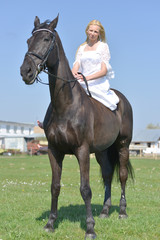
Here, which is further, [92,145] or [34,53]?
[92,145]

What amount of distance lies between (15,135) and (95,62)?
257 ft

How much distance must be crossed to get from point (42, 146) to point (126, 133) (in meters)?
49.0

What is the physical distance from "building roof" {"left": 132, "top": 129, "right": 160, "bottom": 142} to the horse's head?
266 feet

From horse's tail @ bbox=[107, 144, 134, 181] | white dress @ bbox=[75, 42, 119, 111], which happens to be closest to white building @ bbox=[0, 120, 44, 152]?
horse's tail @ bbox=[107, 144, 134, 181]

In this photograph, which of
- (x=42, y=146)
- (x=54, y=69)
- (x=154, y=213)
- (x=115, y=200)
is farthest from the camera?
(x=42, y=146)

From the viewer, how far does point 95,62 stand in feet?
23.4

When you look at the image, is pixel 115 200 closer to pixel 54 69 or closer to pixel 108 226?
pixel 108 226

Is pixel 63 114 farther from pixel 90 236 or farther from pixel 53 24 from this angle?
pixel 90 236

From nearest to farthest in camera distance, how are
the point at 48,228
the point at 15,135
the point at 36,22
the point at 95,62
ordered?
the point at 36,22, the point at 48,228, the point at 95,62, the point at 15,135

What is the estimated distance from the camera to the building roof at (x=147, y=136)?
279 feet

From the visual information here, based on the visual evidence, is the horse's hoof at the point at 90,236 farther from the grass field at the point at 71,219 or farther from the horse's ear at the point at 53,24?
the horse's ear at the point at 53,24

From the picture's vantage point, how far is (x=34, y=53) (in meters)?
5.37

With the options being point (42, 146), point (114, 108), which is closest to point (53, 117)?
point (114, 108)

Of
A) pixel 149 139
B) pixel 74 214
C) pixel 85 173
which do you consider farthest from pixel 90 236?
pixel 149 139
